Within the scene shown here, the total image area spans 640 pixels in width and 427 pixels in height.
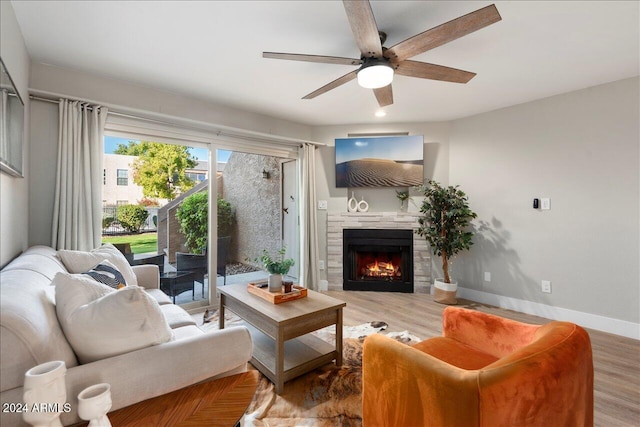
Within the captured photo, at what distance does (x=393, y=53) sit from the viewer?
1.88 m

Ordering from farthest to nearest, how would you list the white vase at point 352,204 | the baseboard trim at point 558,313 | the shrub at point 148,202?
the white vase at point 352,204
the shrub at point 148,202
the baseboard trim at point 558,313

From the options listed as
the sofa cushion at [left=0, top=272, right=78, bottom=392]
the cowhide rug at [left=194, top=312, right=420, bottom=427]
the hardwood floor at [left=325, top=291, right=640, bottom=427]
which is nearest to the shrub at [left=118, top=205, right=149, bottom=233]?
the sofa cushion at [left=0, top=272, right=78, bottom=392]

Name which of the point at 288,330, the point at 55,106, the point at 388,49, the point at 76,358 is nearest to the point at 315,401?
the point at 288,330

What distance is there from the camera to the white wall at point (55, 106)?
2447 millimetres

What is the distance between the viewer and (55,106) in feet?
8.25

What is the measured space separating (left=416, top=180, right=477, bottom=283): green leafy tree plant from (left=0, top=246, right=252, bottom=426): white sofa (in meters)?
3.02

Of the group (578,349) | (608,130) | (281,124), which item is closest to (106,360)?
(578,349)

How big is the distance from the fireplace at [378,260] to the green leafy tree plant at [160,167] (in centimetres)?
230

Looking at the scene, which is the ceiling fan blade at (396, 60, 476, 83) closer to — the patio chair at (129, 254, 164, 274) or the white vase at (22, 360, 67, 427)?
the white vase at (22, 360, 67, 427)

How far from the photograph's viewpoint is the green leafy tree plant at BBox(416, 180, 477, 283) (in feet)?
A: 11.8

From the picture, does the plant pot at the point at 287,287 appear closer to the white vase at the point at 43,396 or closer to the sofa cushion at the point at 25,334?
the sofa cushion at the point at 25,334

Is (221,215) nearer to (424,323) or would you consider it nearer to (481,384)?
(424,323)

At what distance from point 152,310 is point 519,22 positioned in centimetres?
272

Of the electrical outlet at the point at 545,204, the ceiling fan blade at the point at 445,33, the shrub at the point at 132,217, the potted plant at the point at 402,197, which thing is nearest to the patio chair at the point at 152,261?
the shrub at the point at 132,217
